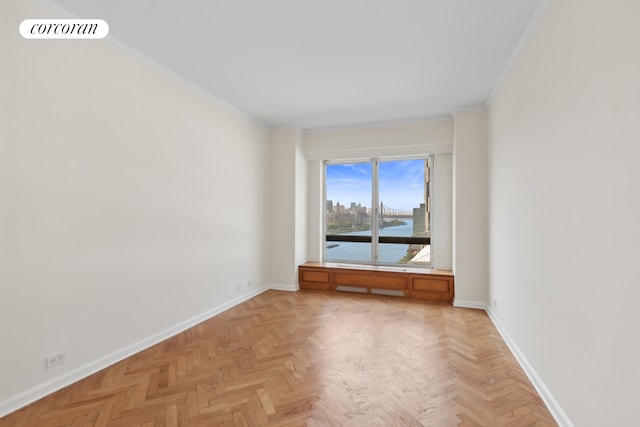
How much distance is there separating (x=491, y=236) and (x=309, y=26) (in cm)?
334

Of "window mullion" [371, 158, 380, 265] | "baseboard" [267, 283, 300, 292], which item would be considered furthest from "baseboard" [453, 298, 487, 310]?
"baseboard" [267, 283, 300, 292]

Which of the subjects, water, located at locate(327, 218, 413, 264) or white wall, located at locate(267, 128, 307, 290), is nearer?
white wall, located at locate(267, 128, 307, 290)

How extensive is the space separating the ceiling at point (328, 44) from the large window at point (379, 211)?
1.57m

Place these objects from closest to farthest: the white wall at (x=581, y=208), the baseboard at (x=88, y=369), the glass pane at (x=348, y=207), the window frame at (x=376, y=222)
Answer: the white wall at (x=581, y=208) < the baseboard at (x=88, y=369) < the window frame at (x=376, y=222) < the glass pane at (x=348, y=207)

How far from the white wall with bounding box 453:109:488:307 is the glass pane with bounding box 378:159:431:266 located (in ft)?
2.91

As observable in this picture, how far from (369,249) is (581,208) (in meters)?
4.12

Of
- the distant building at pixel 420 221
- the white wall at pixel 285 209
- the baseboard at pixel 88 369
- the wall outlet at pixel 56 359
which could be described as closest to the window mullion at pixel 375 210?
the distant building at pixel 420 221

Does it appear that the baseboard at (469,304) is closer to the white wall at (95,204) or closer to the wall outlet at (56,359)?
the white wall at (95,204)

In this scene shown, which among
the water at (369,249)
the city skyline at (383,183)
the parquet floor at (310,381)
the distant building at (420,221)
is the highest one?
the city skyline at (383,183)

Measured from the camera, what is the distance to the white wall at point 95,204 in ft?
6.80

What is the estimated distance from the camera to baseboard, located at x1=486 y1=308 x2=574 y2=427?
188cm

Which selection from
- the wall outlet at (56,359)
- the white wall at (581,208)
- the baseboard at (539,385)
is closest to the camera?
the white wall at (581,208)

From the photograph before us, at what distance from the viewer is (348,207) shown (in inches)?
230

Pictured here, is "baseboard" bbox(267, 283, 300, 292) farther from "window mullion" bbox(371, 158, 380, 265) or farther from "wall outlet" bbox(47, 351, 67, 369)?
"wall outlet" bbox(47, 351, 67, 369)
